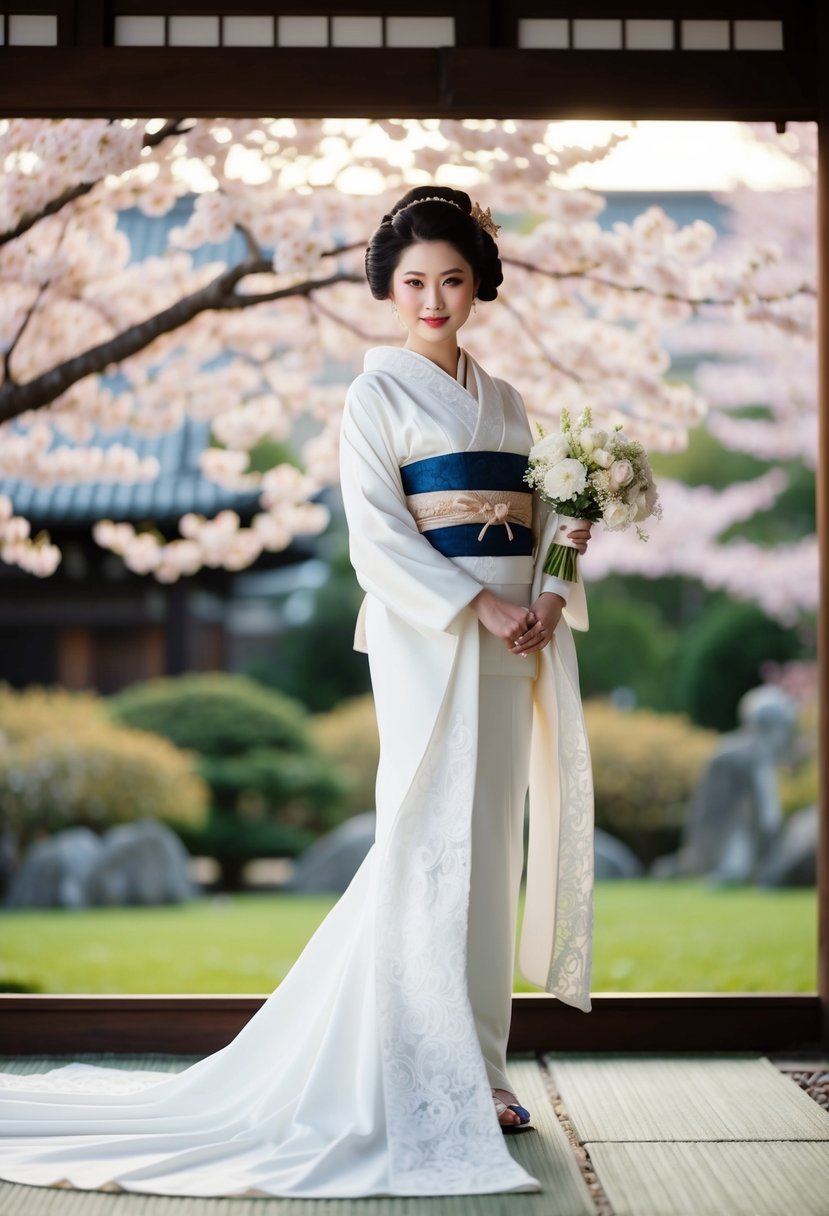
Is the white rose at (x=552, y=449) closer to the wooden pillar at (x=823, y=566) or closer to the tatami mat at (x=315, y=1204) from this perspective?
the wooden pillar at (x=823, y=566)

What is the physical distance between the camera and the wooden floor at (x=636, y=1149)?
8.27 ft

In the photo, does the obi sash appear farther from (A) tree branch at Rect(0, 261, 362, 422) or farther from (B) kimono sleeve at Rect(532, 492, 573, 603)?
(A) tree branch at Rect(0, 261, 362, 422)

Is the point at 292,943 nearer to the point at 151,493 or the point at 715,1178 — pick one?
the point at 151,493

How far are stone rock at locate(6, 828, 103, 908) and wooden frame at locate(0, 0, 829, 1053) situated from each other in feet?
18.1

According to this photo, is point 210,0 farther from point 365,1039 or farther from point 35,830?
point 35,830

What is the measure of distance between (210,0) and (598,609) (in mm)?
9218

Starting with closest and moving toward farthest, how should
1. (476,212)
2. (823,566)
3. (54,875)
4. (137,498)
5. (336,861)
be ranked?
(476,212) < (823,566) < (54,875) < (336,861) < (137,498)

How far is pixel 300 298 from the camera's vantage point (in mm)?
5055

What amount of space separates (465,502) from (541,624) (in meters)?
0.33

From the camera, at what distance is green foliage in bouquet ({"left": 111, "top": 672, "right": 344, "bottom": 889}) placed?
34.2 feet

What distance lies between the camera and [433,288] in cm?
308

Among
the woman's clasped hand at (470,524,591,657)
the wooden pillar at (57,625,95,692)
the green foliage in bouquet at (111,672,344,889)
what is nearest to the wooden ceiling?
the woman's clasped hand at (470,524,591,657)

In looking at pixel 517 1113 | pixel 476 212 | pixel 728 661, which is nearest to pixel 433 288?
pixel 476 212

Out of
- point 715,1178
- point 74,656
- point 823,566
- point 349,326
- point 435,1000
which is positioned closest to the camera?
point 715,1178
